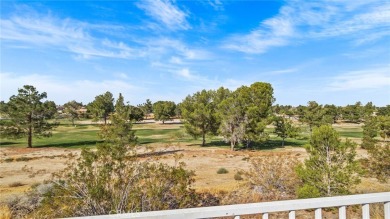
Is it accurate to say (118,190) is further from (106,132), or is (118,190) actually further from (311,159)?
(311,159)

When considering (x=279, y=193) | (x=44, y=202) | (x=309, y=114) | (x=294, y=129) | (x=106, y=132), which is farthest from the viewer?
(x=309, y=114)

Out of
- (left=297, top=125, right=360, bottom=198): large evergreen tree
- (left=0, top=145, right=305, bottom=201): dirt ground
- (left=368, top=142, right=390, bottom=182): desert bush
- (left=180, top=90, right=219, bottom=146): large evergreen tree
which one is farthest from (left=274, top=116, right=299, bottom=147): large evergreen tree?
(left=297, top=125, right=360, bottom=198): large evergreen tree

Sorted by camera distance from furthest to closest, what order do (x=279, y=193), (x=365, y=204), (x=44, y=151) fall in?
1. (x=44, y=151)
2. (x=279, y=193)
3. (x=365, y=204)

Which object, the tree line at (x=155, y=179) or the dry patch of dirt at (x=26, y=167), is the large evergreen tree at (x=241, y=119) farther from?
the dry patch of dirt at (x=26, y=167)

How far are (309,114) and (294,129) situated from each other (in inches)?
418

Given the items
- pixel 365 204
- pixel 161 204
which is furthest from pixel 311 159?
pixel 365 204

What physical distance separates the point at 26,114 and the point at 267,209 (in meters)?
48.4

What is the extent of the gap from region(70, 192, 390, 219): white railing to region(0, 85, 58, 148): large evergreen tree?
1867 inches

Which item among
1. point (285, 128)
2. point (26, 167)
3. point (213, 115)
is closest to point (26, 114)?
point (26, 167)

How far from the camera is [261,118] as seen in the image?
44156mm

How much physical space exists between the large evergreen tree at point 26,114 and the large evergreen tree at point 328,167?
4102 cm

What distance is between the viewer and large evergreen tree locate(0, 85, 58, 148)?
43031 millimetres

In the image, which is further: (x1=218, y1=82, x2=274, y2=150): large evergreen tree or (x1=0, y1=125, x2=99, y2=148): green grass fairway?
(x1=0, y1=125, x2=99, y2=148): green grass fairway

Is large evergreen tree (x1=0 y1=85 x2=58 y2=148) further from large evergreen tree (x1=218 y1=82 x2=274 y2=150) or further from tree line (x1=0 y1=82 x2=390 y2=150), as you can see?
large evergreen tree (x1=218 y1=82 x2=274 y2=150)
